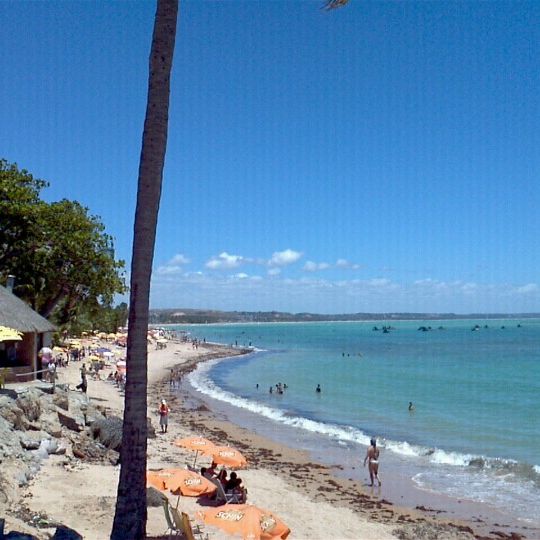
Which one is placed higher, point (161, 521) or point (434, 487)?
point (161, 521)

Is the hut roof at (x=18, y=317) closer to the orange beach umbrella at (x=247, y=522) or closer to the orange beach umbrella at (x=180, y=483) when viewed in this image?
the orange beach umbrella at (x=180, y=483)

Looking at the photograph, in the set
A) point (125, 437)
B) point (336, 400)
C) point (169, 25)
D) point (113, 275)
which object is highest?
point (169, 25)

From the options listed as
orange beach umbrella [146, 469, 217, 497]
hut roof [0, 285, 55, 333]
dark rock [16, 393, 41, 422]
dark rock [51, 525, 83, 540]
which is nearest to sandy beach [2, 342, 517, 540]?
dark rock [51, 525, 83, 540]

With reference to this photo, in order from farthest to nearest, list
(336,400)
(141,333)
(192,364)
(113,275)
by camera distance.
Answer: (192,364) → (336,400) → (113,275) → (141,333)

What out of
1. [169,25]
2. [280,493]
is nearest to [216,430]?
[280,493]

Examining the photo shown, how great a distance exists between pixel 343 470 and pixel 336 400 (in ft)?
57.2

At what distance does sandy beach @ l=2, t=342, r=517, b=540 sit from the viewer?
33.9 feet

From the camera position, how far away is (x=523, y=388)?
40.7 metres

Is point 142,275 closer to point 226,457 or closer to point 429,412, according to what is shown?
point 226,457

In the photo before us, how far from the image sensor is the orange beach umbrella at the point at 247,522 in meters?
9.22

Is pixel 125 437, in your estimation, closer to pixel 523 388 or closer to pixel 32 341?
pixel 32 341

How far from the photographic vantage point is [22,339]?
19453mm

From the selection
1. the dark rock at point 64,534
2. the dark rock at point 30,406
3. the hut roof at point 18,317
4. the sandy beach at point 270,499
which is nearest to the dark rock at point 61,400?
the dark rock at point 30,406

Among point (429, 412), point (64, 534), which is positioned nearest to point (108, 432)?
point (64, 534)
